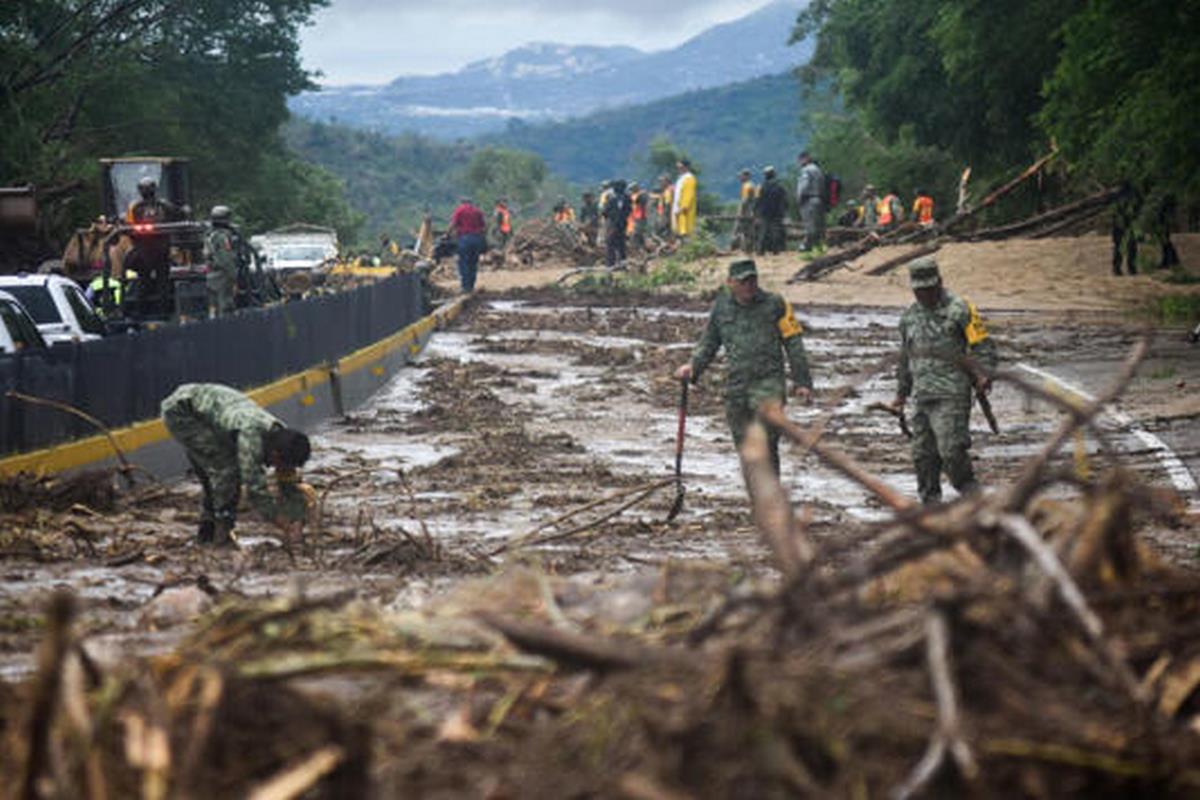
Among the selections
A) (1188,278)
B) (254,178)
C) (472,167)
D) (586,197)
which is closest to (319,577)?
(1188,278)

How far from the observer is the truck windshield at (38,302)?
20.4 meters

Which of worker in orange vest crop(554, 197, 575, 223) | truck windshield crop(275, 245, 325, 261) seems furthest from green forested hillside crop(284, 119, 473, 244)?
truck windshield crop(275, 245, 325, 261)

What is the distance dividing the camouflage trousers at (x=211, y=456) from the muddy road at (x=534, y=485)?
31 cm

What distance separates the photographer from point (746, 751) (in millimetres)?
4238

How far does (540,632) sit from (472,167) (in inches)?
6022

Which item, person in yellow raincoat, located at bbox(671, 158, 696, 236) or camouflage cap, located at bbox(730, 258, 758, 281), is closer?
camouflage cap, located at bbox(730, 258, 758, 281)

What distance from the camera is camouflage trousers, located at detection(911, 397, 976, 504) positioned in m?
13.7

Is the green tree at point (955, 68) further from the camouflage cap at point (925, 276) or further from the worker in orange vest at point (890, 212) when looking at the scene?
the camouflage cap at point (925, 276)

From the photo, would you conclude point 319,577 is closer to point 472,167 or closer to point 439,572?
point 439,572

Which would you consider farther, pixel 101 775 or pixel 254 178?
pixel 254 178

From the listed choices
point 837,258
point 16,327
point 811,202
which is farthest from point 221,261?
point 811,202

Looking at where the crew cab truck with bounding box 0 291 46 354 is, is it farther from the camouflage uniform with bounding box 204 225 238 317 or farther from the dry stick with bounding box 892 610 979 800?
the dry stick with bounding box 892 610 979 800

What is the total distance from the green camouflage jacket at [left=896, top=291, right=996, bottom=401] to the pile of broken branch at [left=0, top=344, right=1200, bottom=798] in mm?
8471

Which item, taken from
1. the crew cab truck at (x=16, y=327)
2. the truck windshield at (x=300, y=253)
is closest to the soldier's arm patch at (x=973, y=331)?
the crew cab truck at (x=16, y=327)
